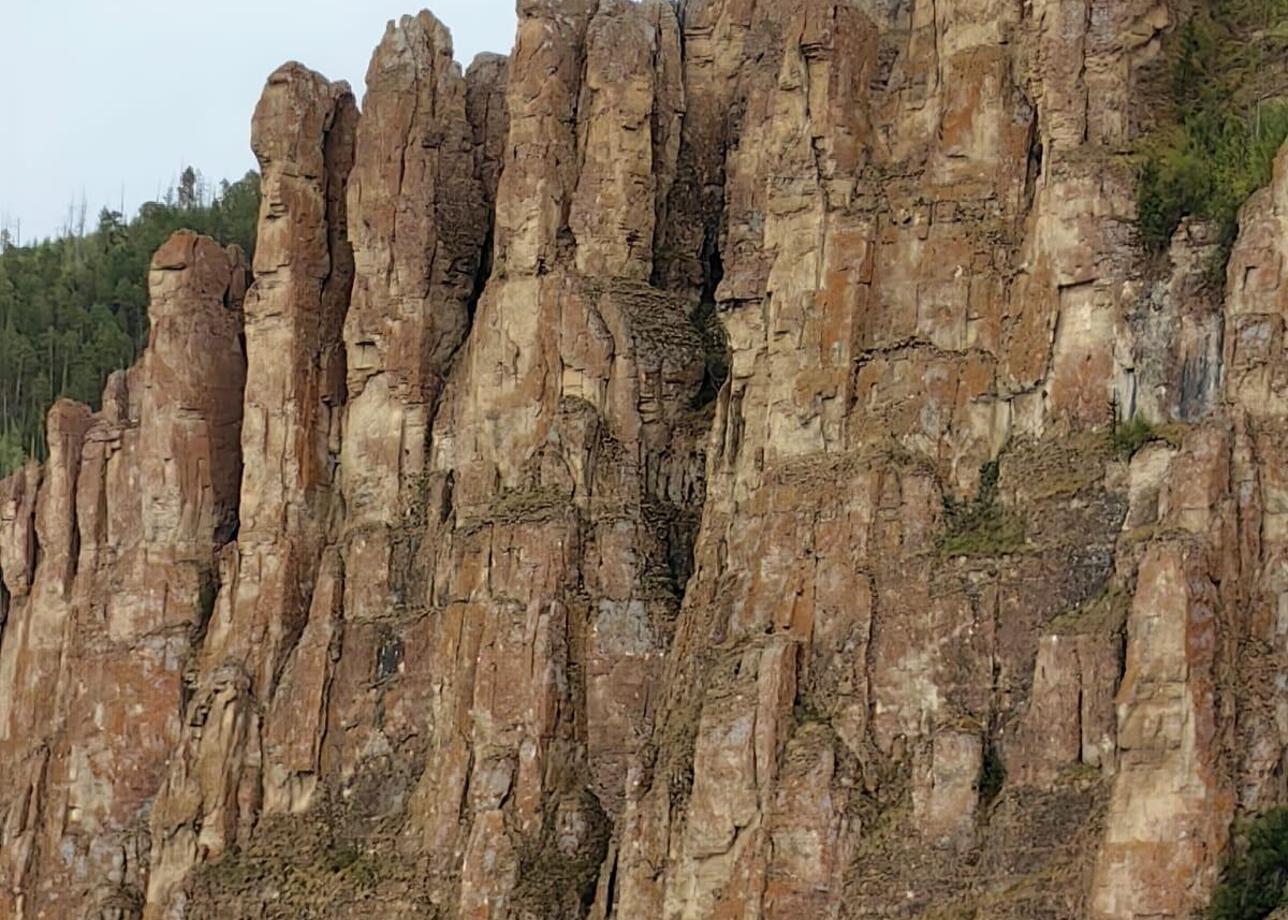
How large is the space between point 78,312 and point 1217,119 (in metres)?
63.4

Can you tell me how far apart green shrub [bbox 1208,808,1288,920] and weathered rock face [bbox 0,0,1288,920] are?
1.95 feet

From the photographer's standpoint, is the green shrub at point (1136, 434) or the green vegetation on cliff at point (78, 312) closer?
the green shrub at point (1136, 434)

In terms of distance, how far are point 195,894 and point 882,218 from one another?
27.4 meters

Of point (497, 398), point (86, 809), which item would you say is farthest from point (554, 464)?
point (86, 809)

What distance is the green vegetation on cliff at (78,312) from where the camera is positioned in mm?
144375

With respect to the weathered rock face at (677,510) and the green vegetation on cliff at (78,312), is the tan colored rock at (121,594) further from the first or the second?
the green vegetation on cliff at (78,312)

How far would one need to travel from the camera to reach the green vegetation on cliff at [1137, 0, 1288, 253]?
95.1 metres

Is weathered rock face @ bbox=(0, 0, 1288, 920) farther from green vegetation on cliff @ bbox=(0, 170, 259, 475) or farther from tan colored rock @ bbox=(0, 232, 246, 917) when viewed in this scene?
green vegetation on cliff @ bbox=(0, 170, 259, 475)

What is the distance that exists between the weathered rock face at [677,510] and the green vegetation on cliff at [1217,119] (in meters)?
0.89

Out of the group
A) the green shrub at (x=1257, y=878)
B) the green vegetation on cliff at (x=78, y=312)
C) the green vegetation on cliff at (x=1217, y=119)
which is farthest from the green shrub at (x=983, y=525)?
the green vegetation on cliff at (x=78, y=312)

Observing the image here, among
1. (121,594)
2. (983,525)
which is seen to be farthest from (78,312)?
(983,525)

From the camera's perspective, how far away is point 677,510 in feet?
349

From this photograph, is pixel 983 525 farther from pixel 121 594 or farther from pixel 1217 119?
pixel 121 594

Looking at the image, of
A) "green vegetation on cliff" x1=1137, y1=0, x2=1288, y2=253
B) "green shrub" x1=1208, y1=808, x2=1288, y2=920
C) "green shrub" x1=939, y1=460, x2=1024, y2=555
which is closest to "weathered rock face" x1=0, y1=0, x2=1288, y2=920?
"green shrub" x1=939, y1=460, x2=1024, y2=555
